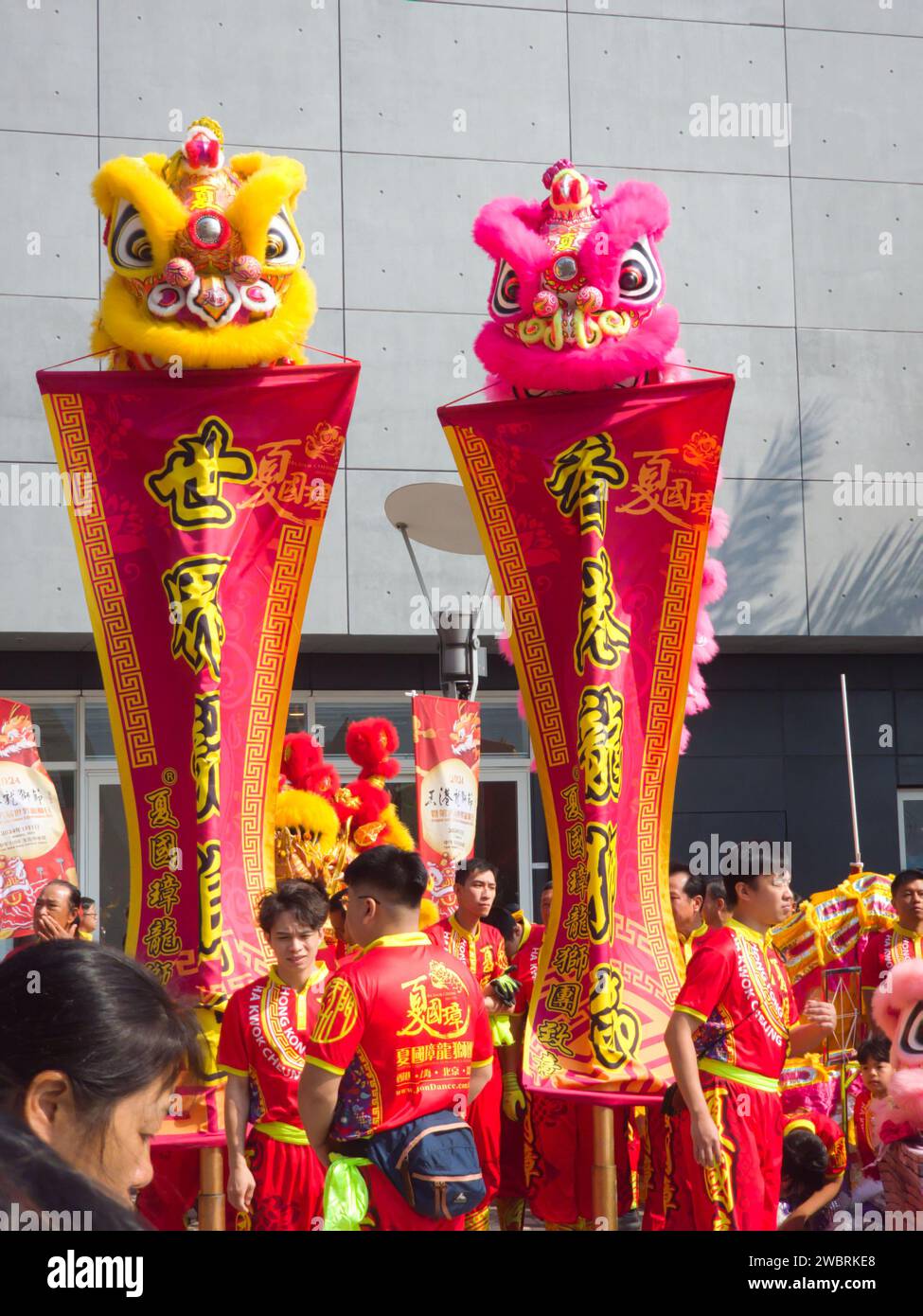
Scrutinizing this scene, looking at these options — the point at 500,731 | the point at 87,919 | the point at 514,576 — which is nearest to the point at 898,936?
the point at 514,576

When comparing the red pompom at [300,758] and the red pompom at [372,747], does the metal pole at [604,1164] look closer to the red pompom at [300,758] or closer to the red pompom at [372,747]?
the red pompom at [300,758]

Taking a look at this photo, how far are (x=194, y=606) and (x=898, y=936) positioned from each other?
9.47 ft

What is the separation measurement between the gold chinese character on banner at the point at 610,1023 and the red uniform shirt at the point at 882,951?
1719mm

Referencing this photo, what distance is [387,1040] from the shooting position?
3398mm

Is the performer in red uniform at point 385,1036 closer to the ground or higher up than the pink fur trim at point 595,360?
closer to the ground

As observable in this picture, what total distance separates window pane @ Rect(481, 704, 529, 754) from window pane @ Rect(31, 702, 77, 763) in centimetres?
268

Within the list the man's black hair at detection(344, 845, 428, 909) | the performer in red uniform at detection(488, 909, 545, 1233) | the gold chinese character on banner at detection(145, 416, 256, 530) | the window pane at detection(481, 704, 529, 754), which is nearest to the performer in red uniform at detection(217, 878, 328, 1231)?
the man's black hair at detection(344, 845, 428, 909)

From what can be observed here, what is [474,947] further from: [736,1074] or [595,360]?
[595,360]

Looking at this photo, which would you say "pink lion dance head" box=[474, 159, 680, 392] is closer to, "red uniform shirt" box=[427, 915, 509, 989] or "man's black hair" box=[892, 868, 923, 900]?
"man's black hair" box=[892, 868, 923, 900]

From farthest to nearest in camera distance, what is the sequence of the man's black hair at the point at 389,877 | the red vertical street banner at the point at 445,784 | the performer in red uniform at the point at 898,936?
1. the red vertical street banner at the point at 445,784
2. the performer in red uniform at the point at 898,936
3. the man's black hair at the point at 389,877

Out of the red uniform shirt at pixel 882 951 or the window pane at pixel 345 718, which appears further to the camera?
the window pane at pixel 345 718

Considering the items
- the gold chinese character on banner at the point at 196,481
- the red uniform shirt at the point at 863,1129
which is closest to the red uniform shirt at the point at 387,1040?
the gold chinese character on banner at the point at 196,481

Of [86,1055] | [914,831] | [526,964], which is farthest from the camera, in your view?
[914,831]

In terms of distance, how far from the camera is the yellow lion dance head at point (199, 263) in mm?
4246
